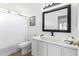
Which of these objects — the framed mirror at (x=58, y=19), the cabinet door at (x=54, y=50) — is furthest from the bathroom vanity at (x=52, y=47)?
the framed mirror at (x=58, y=19)

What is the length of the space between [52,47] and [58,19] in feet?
1.36

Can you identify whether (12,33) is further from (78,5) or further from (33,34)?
(78,5)

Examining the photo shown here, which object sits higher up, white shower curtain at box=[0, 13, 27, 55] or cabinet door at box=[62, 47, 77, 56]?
white shower curtain at box=[0, 13, 27, 55]

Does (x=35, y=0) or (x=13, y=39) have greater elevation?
(x=35, y=0)

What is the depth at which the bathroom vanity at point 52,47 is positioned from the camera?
2.99ft

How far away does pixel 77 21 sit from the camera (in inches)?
38.8

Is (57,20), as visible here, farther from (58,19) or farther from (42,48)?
(42,48)

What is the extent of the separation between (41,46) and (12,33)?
19.6 inches

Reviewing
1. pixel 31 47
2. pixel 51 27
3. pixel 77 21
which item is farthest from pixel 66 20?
pixel 31 47

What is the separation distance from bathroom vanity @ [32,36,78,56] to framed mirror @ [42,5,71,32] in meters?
0.18

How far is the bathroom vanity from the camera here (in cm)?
91

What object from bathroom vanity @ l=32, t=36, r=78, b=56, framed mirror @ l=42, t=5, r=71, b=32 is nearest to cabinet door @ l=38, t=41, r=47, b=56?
bathroom vanity @ l=32, t=36, r=78, b=56

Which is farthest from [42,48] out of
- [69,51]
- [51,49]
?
[69,51]

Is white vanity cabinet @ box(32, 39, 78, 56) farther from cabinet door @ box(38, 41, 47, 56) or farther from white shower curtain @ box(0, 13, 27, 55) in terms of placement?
white shower curtain @ box(0, 13, 27, 55)
